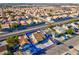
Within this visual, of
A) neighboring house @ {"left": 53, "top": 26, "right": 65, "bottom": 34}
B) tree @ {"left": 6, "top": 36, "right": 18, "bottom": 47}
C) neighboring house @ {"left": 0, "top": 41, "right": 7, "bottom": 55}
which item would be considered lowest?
neighboring house @ {"left": 0, "top": 41, "right": 7, "bottom": 55}

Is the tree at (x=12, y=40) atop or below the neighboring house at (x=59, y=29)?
below

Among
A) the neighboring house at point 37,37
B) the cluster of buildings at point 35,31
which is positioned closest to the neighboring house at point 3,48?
the cluster of buildings at point 35,31

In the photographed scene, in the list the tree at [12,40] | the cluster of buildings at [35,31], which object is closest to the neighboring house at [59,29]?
the cluster of buildings at [35,31]

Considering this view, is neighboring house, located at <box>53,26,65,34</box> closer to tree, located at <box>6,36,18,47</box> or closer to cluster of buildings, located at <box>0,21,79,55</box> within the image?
cluster of buildings, located at <box>0,21,79,55</box>

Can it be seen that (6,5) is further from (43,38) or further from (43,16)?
(43,38)

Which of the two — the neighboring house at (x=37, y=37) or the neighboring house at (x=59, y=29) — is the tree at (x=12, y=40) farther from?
the neighboring house at (x=59, y=29)

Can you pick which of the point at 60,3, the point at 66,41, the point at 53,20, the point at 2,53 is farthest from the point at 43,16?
the point at 2,53

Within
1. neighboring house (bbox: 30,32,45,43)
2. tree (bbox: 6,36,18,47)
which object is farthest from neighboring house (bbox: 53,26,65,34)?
tree (bbox: 6,36,18,47)

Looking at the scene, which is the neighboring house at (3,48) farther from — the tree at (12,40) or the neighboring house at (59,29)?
the neighboring house at (59,29)

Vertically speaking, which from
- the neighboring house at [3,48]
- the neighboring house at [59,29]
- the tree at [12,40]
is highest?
A: the neighboring house at [59,29]

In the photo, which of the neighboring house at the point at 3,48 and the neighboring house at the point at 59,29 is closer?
the neighboring house at the point at 3,48

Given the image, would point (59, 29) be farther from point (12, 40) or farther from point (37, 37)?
point (12, 40)
